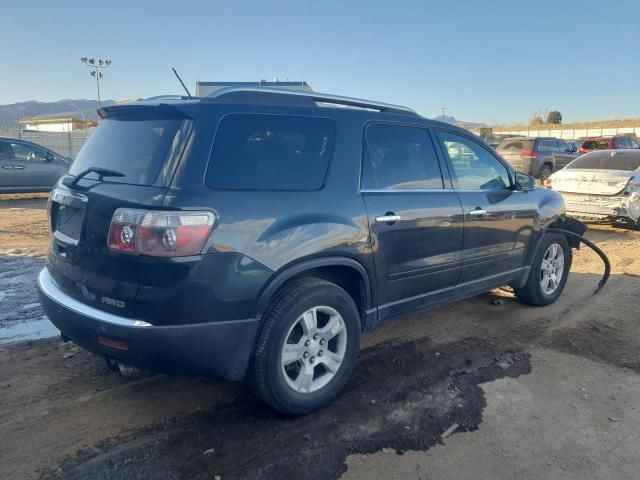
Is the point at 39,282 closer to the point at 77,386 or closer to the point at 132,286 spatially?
the point at 77,386

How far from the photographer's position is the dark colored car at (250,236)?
8.43 ft

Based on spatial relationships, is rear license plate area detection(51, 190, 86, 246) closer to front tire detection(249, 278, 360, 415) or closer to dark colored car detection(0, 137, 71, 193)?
front tire detection(249, 278, 360, 415)

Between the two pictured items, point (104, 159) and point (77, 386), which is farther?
point (77, 386)

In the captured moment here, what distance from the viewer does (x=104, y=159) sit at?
3.06 meters

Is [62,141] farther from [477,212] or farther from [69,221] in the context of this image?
[477,212]

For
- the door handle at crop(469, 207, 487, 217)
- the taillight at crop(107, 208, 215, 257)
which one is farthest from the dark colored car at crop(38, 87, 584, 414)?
the door handle at crop(469, 207, 487, 217)

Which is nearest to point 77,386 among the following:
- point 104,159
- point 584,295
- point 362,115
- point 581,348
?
point 104,159

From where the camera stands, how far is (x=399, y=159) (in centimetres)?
373

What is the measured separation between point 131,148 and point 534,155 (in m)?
18.4

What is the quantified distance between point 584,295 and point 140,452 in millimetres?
5048

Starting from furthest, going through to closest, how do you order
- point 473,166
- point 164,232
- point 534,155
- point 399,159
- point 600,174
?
point 534,155 < point 600,174 < point 473,166 < point 399,159 < point 164,232

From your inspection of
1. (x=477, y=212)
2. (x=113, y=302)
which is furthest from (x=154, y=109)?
(x=477, y=212)

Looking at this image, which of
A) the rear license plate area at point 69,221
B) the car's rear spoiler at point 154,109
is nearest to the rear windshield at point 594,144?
the car's rear spoiler at point 154,109

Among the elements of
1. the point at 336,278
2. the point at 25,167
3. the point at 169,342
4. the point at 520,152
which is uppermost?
the point at 520,152
